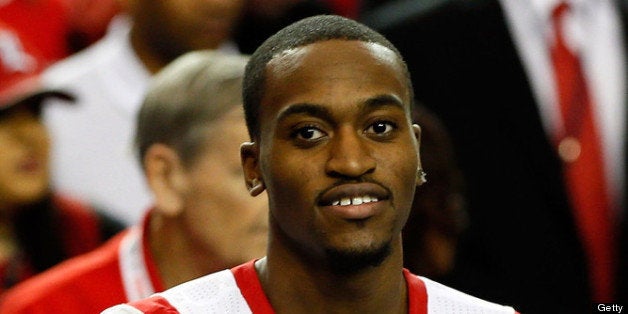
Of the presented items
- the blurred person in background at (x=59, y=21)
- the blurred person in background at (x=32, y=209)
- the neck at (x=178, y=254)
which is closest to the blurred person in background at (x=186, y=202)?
the neck at (x=178, y=254)

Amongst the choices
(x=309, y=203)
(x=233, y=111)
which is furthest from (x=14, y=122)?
(x=309, y=203)

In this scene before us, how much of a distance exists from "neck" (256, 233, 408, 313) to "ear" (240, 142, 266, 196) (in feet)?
0.32

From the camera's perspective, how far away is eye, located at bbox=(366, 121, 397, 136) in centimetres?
227

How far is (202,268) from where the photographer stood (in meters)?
3.63

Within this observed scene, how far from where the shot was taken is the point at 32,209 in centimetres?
427

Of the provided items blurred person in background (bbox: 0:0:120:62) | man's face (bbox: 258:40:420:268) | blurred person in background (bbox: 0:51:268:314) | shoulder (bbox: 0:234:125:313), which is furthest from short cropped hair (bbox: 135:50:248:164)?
man's face (bbox: 258:40:420:268)

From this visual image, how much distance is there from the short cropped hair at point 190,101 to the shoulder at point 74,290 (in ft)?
1.17

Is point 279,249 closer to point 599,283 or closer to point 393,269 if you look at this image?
point 393,269

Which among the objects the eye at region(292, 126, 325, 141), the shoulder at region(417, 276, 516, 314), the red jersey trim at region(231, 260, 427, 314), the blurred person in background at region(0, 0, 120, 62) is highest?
the blurred person in background at region(0, 0, 120, 62)

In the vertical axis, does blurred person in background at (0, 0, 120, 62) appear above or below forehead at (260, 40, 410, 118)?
above

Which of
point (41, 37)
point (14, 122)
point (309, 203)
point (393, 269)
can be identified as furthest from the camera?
point (41, 37)

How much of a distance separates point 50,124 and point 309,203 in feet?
7.57

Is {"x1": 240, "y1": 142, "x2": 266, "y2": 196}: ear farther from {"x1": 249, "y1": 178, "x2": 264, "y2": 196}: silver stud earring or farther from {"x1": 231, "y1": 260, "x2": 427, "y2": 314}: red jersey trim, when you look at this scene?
{"x1": 231, "y1": 260, "x2": 427, "y2": 314}: red jersey trim

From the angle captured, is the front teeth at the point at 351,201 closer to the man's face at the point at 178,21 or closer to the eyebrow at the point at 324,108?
the eyebrow at the point at 324,108
